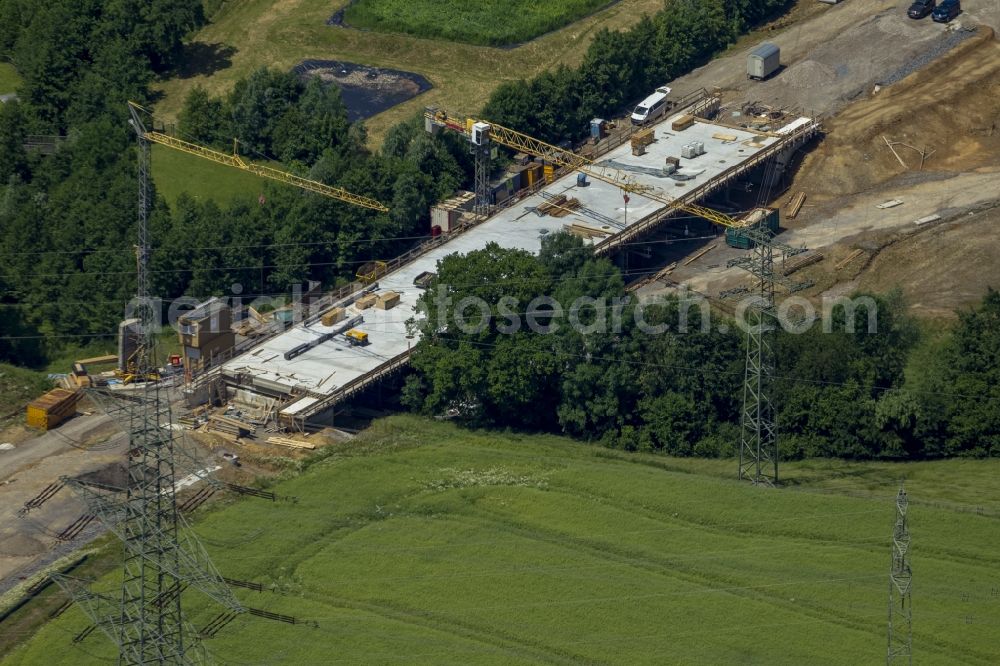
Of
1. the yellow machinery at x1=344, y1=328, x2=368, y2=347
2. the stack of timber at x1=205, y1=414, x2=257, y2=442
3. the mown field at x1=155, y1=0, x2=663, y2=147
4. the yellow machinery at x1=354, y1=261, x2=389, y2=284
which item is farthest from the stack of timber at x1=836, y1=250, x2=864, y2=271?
the stack of timber at x1=205, y1=414, x2=257, y2=442

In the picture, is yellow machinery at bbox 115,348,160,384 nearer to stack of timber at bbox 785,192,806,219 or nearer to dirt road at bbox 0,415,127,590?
dirt road at bbox 0,415,127,590

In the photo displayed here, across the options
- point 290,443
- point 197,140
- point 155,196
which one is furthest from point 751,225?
point 197,140

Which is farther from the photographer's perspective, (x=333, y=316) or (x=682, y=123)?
(x=682, y=123)

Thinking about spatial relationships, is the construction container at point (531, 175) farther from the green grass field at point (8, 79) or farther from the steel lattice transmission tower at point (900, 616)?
the steel lattice transmission tower at point (900, 616)

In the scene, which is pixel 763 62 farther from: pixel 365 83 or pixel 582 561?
pixel 582 561

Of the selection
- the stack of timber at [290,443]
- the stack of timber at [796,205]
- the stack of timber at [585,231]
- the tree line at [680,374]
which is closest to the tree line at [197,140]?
the stack of timber at [585,231]

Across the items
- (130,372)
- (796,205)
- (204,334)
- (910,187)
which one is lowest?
(130,372)
